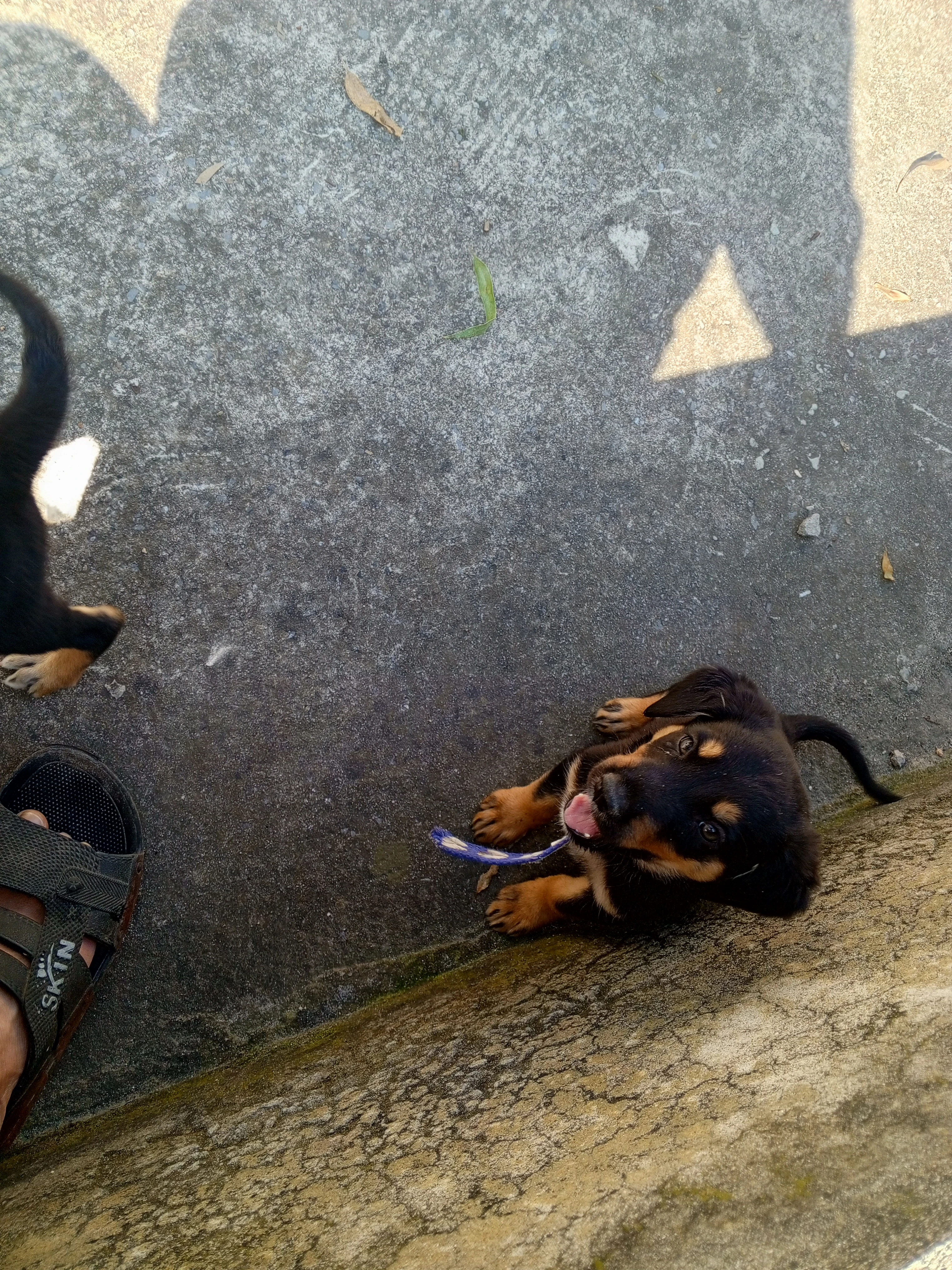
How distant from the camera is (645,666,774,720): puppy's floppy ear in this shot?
2.38m

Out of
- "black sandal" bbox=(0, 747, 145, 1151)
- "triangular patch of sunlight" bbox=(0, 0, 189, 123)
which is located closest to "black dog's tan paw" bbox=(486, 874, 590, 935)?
"black sandal" bbox=(0, 747, 145, 1151)

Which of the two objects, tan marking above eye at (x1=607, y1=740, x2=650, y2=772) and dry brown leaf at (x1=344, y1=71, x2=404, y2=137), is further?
dry brown leaf at (x1=344, y1=71, x2=404, y2=137)

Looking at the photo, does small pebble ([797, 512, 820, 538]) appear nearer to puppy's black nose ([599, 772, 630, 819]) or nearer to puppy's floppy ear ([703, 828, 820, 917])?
puppy's floppy ear ([703, 828, 820, 917])

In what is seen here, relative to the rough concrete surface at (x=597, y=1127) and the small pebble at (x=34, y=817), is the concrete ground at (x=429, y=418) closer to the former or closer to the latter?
the small pebble at (x=34, y=817)

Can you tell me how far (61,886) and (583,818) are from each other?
149 cm

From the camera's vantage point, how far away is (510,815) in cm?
265

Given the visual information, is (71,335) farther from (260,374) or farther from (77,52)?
(77,52)

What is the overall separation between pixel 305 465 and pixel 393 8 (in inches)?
62.8

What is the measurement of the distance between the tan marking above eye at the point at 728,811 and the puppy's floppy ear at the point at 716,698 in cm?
27

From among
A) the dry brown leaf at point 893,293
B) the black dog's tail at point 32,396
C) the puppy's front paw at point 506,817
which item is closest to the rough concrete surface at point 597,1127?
the puppy's front paw at point 506,817

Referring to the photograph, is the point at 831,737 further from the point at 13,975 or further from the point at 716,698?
the point at 13,975

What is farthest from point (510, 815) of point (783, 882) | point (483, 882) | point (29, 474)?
point (29, 474)

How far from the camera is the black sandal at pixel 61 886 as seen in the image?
7.17 ft

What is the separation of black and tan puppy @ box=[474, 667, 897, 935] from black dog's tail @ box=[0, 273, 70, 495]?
1686mm
